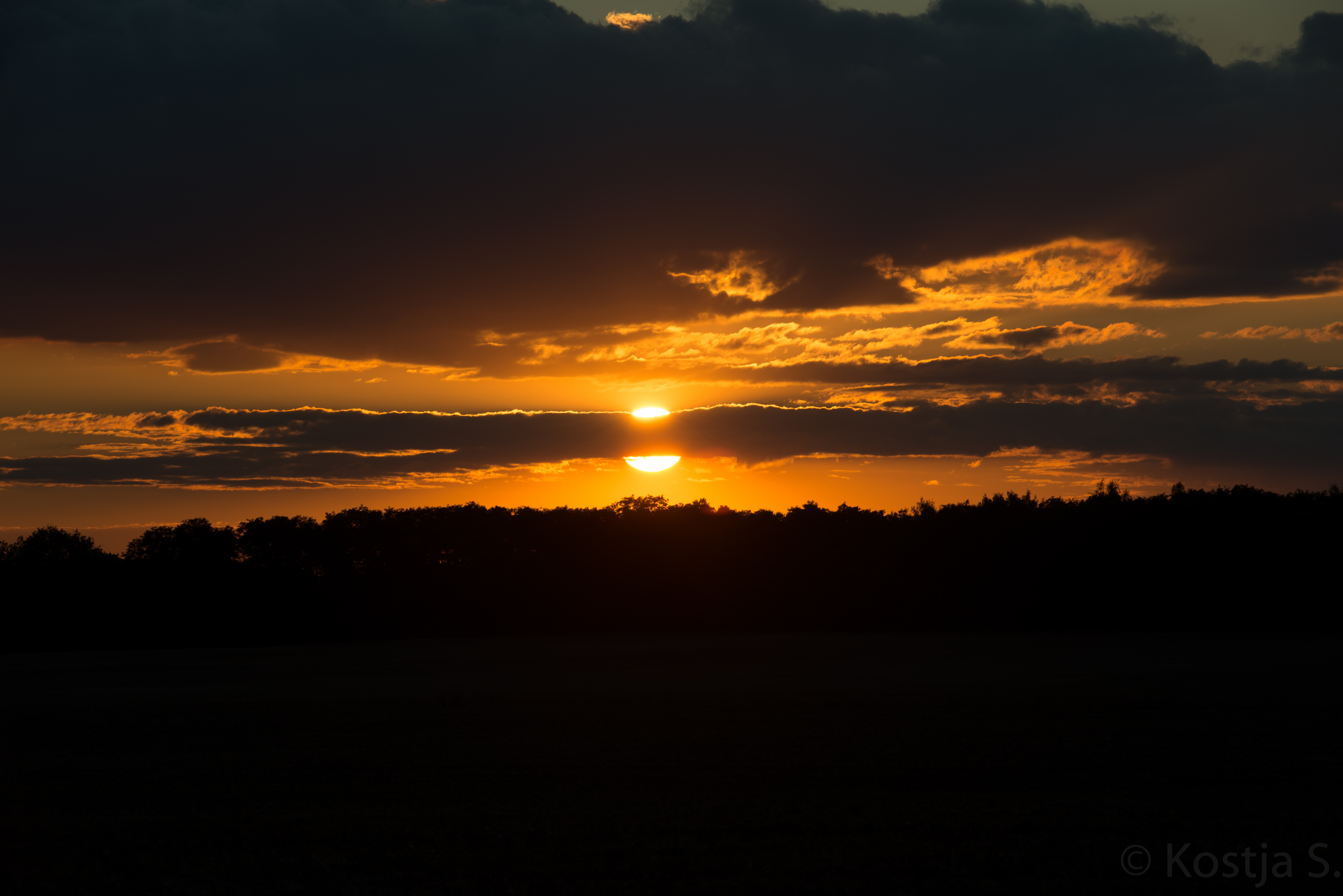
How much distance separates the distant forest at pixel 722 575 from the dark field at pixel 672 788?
58770 mm

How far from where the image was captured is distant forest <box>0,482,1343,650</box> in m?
93.4

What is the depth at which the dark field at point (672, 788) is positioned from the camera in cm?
1301

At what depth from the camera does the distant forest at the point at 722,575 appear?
93.4m

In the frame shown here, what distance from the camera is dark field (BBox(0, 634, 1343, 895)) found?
13.0m

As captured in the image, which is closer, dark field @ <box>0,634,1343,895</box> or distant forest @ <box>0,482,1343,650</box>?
dark field @ <box>0,634,1343,895</box>

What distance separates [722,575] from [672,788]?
284 feet

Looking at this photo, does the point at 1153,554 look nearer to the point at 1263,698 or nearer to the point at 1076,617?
the point at 1076,617

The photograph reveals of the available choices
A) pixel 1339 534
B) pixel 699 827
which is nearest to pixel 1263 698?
pixel 699 827

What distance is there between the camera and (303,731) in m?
26.9

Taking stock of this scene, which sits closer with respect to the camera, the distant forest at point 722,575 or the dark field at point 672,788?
the dark field at point 672,788

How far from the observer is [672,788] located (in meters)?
18.2

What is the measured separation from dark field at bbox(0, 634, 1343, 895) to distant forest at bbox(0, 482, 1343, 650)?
193ft

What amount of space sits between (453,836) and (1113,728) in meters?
17.2

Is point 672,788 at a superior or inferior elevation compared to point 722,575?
superior
